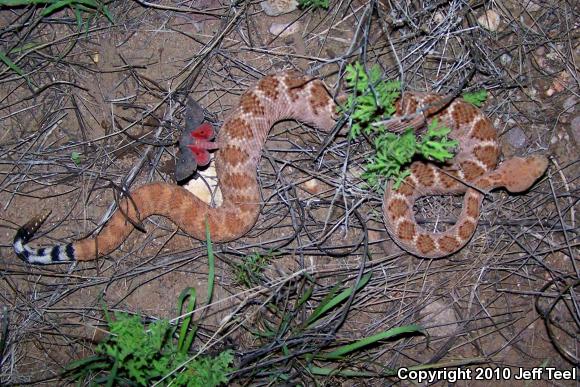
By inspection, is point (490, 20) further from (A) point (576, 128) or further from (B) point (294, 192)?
(B) point (294, 192)

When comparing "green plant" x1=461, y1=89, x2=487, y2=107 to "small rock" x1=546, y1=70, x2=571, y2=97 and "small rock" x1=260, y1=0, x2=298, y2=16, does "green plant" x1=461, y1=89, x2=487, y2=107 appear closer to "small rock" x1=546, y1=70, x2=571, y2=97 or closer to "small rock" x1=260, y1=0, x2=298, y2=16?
"small rock" x1=546, y1=70, x2=571, y2=97

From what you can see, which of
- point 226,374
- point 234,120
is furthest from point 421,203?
point 226,374

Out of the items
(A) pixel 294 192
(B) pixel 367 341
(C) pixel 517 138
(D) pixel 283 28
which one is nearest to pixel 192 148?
(A) pixel 294 192

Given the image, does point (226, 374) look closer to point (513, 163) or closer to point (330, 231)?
point (330, 231)


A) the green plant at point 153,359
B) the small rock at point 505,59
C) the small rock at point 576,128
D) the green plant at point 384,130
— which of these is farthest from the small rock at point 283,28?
the small rock at point 576,128

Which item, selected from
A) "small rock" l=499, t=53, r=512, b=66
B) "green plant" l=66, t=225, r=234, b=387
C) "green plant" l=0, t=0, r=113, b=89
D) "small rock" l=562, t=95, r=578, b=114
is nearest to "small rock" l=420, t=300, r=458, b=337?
"green plant" l=66, t=225, r=234, b=387

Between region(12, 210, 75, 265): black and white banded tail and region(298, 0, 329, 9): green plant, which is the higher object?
region(298, 0, 329, 9): green plant

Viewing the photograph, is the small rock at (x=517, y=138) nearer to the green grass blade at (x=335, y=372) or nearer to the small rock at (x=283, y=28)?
the small rock at (x=283, y=28)
